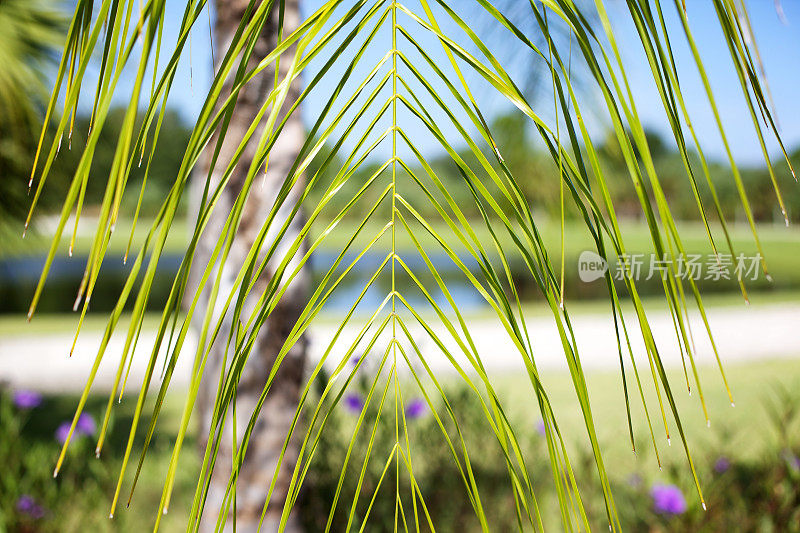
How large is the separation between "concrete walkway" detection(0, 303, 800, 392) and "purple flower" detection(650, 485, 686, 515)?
192 centimetres

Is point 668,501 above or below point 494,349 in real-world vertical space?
above

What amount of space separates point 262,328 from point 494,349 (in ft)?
12.1

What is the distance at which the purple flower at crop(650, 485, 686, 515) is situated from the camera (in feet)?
4.66

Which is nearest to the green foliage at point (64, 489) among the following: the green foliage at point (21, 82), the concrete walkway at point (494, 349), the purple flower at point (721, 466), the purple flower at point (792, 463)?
the green foliage at point (21, 82)

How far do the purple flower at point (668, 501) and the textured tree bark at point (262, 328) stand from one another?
2.89 ft

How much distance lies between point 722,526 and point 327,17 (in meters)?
1.77

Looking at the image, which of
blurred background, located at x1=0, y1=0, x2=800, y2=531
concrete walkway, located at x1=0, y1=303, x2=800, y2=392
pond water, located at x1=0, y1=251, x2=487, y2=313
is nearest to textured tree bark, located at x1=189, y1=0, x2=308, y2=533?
blurred background, located at x1=0, y1=0, x2=800, y2=531

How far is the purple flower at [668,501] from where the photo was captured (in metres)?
1.42

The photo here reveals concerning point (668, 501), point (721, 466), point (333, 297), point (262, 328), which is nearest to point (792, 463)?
point (721, 466)

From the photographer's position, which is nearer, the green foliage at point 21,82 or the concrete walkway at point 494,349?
the green foliage at point 21,82

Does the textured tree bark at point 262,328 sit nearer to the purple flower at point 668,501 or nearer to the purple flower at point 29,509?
the purple flower at point 29,509

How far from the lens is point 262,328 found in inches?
44.1

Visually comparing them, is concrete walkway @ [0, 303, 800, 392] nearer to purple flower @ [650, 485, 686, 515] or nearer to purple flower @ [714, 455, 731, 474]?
purple flower @ [714, 455, 731, 474]

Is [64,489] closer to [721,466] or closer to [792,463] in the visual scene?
[721,466]
